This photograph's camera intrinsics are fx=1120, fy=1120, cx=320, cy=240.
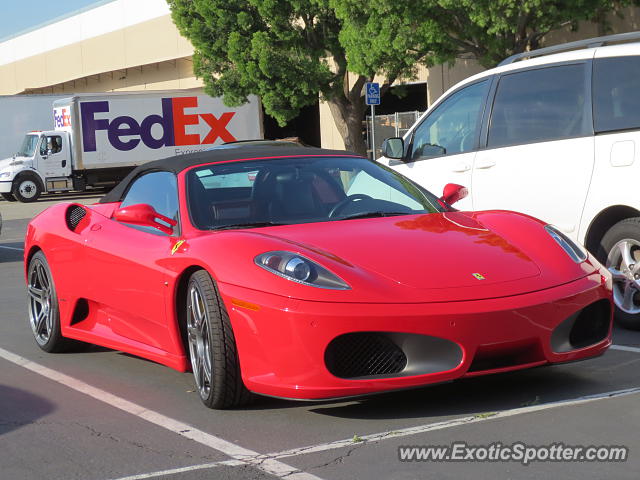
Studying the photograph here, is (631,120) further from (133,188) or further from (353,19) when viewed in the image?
(353,19)

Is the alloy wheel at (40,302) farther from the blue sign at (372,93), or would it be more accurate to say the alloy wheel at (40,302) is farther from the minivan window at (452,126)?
the blue sign at (372,93)

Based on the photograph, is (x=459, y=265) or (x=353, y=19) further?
(x=353, y=19)

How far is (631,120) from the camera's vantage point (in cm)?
736

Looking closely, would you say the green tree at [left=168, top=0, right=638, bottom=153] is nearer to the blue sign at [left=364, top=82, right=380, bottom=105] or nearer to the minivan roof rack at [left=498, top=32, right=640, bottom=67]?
the blue sign at [left=364, top=82, right=380, bottom=105]

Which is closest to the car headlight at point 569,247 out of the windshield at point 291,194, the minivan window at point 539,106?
the windshield at point 291,194

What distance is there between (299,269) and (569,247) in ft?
4.96

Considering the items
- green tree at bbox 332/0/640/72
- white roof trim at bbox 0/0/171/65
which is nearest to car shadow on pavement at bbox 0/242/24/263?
green tree at bbox 332/0/640/72

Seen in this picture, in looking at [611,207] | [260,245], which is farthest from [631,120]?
[260,245]

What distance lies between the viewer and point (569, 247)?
5.71 meters

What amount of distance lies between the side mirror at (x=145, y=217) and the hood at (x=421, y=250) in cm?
→ 67

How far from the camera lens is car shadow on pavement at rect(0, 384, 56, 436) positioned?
538 cm

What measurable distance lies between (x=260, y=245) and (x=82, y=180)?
103 ft

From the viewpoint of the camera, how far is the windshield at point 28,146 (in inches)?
1382

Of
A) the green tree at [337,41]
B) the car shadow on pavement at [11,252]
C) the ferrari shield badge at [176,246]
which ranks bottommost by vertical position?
the car shadow on pavement at [11,252]
